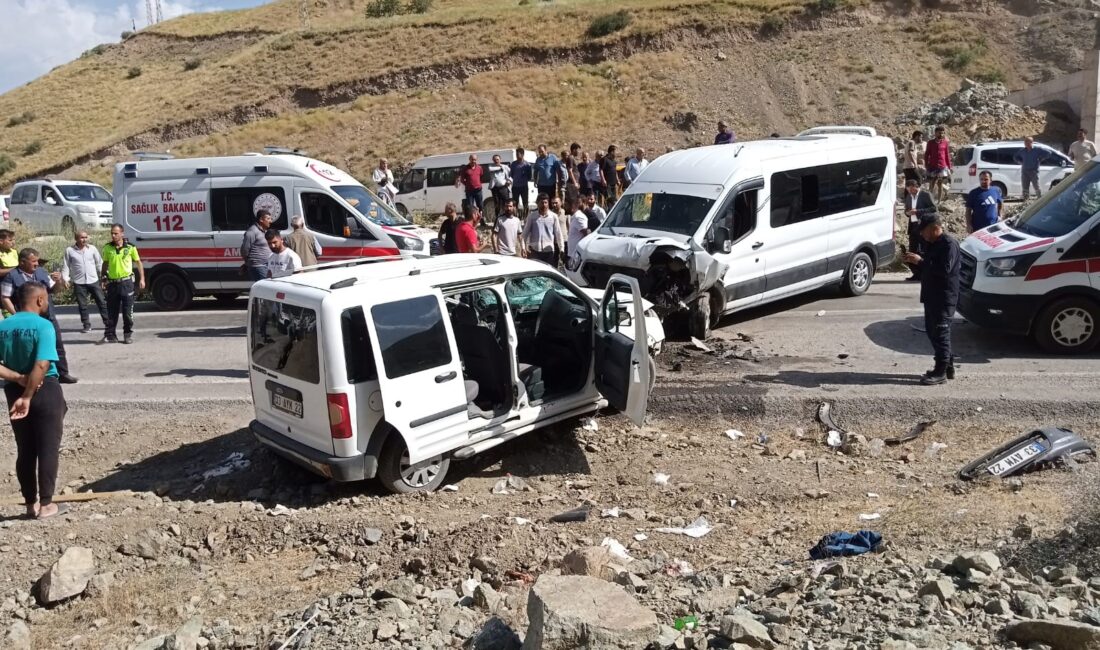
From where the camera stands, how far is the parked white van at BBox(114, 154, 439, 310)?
558 inches

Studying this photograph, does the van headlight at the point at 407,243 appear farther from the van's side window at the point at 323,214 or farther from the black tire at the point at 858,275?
the black tire at the point at 858,275

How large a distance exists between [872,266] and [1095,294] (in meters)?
3.87

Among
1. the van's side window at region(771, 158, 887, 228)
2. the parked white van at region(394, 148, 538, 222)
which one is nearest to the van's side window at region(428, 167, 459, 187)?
the parked white van at region(394, 148, 538, 222)

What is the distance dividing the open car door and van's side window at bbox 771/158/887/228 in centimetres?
482

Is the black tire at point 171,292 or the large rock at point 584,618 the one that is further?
the black tire at point 171,292

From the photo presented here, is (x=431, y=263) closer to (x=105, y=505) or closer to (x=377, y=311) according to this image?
(x=377, y=311)

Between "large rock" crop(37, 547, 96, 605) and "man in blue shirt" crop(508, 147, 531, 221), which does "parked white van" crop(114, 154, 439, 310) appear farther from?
"large rock" crop(37, 547, 96, 605)

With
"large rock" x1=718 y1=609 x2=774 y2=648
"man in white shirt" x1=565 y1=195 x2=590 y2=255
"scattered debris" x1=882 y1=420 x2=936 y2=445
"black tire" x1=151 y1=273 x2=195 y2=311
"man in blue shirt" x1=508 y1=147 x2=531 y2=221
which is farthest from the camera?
"man in blue shirt" x1=508 y1=147 x2=531 y2=221

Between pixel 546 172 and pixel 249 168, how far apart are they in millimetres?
6948

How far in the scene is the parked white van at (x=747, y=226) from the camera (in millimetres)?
10312

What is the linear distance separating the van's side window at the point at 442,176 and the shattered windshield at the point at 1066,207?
1735 centimetres

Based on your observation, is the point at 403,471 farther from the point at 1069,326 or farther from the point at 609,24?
the point at 609,24

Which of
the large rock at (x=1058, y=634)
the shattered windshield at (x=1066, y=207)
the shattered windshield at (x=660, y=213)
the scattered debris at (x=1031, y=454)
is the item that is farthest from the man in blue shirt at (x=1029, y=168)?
the large rock at (x=1058, y=634)

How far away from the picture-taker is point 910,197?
16953 mm
